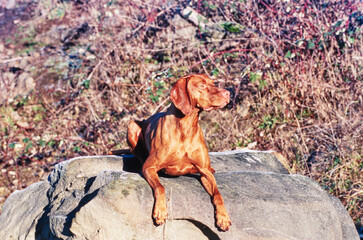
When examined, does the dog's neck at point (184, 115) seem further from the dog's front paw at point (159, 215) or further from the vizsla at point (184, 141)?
the dog's front paw at point (159, 215)

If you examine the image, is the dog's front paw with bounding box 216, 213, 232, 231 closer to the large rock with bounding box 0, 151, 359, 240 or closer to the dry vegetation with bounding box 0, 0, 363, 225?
the large rock with bounding box 0, 151, 359, 240

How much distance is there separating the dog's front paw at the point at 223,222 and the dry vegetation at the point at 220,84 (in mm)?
2683

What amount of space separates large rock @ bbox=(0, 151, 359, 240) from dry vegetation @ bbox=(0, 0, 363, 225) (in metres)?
1.86

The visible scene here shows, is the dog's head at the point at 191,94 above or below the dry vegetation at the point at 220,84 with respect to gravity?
above

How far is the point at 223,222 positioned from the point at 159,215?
1.56 feet

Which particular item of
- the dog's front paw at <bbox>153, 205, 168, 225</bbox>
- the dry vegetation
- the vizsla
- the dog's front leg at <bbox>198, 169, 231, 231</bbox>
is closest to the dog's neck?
the vizsla

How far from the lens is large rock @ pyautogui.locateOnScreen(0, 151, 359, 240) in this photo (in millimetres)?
2955

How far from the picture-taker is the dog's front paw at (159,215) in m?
2.92

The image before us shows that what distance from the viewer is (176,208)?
3045 millimetres

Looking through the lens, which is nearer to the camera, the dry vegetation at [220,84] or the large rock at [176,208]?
the large rock at [176,208]

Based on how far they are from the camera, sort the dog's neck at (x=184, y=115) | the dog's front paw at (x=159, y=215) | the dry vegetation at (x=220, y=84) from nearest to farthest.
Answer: the dog's front paw at (x=159, y=215) < the dog's neck at (x=184, y=115) < the dry vegetation at (x=220, y=84)

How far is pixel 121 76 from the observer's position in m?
7.94

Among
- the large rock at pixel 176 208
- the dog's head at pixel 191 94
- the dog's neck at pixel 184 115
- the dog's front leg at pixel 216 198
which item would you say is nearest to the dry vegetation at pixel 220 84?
the large rock at pixel 176 208

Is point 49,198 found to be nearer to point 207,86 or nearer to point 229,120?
point 207,86
